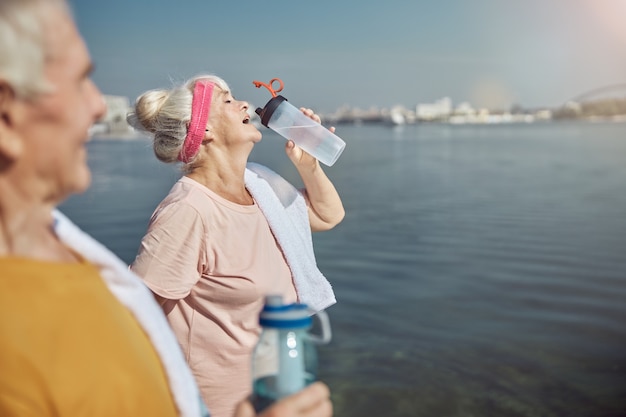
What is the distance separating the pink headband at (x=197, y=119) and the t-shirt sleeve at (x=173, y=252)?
Answer: 25 centimetres

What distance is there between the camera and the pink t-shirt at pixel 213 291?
2.73m

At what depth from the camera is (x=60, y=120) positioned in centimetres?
116

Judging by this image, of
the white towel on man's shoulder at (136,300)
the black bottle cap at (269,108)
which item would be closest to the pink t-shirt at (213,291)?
the black bottle cap at (269,108)

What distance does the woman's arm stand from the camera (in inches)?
125

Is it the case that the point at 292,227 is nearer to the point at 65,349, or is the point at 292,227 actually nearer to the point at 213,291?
the point at 213,291

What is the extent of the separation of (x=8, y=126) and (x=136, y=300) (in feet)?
1.16

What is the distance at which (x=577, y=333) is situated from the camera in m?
7.55

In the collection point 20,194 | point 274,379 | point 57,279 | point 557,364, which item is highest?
point 20,194

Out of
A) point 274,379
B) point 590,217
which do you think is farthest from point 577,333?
point 590,217

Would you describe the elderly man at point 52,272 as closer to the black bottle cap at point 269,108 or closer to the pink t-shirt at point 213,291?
the pink t-shirt at point 213,291

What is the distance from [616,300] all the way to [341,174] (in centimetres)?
1706

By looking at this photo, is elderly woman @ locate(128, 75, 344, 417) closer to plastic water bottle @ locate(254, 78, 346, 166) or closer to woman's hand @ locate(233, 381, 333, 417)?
plastic water bottle @ locate(254, 78, 346, 166)

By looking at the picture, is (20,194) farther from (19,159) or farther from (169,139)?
(169,139)

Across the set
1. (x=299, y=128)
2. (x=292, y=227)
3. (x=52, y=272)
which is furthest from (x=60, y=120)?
(x=299, y=128)
